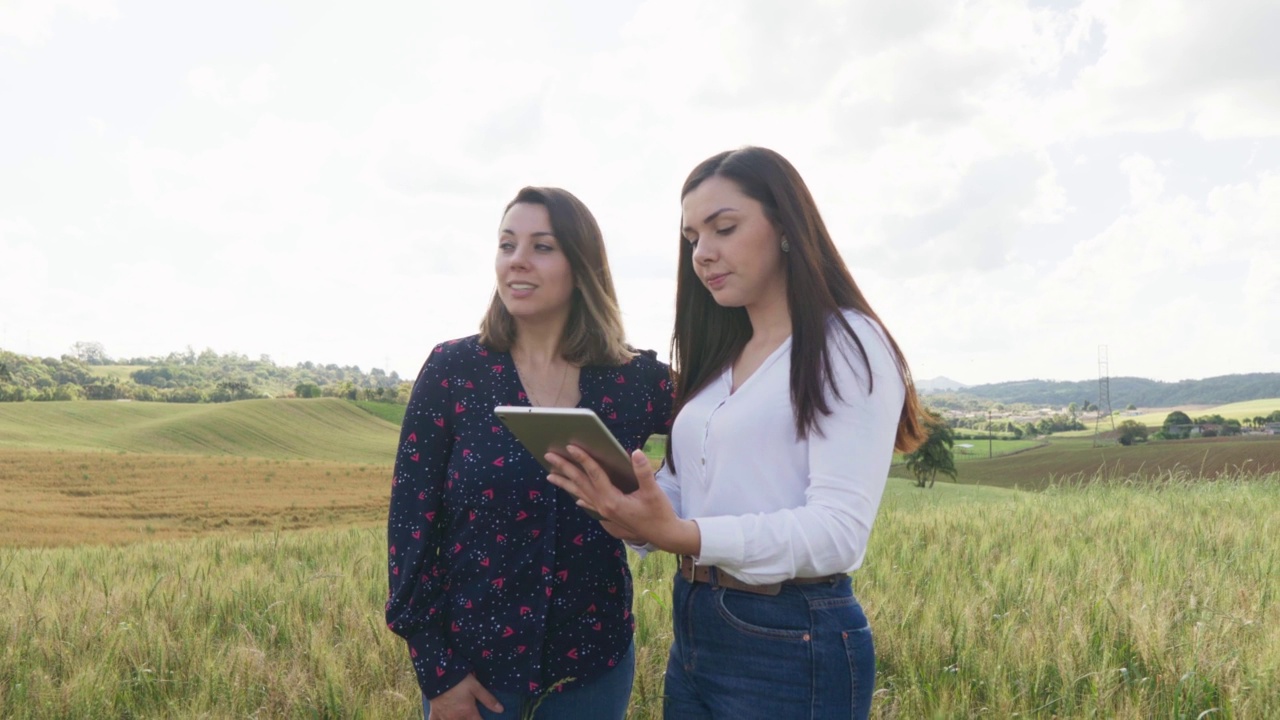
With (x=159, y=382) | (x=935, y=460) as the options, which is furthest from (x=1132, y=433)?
(x=159, y=382)

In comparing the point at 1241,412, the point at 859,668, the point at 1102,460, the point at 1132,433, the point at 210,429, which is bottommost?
the point at 1132,433

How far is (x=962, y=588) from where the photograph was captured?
4.53m

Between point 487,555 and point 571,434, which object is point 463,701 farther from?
point 571,434

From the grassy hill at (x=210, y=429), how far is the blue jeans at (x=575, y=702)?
61560 millimetres

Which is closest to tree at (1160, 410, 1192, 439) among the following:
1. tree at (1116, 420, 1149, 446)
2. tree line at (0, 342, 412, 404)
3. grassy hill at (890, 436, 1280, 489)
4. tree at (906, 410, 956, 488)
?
tree at (1116, 420, 1149, 446)

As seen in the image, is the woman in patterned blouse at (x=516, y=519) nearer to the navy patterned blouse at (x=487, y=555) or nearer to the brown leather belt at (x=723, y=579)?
the navy patterned blouse at (x=487, y=555)

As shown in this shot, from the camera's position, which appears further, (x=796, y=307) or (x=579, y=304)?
(x=579, y=304)

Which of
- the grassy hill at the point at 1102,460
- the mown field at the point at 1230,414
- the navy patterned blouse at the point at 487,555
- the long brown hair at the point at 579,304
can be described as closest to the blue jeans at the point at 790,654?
the navy patterned blouse at the point at 487,555

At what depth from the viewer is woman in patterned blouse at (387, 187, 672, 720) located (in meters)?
2.30

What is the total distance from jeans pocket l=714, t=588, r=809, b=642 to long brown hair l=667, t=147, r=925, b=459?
0.38 meters

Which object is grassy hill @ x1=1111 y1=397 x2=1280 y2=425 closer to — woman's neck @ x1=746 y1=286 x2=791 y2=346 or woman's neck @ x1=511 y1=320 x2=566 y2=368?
woman's neck @ x1=511 y1=320 x2=566 y2=368

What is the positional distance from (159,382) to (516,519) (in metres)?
139

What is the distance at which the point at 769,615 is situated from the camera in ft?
5.98

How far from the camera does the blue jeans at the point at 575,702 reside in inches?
90.9
